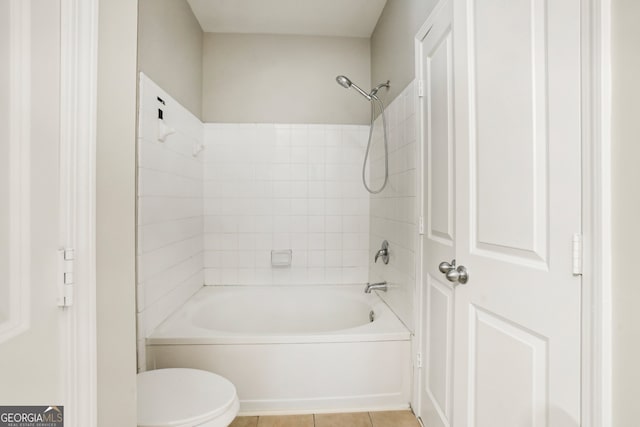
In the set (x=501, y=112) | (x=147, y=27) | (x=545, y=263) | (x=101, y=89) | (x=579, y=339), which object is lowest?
(x=579, y=339)

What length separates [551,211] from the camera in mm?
831

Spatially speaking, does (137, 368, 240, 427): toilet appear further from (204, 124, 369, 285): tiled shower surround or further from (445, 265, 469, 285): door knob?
(204, 124, 369, 285): tiled shower surround

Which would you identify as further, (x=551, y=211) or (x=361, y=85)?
(x=361, y=85)

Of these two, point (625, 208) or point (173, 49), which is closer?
point (625, 208)

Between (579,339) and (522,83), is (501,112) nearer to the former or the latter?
(522,83)

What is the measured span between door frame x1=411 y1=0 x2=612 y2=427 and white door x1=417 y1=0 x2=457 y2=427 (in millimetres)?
584

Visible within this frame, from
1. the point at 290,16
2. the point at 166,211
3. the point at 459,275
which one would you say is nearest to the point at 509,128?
the point at 459,275

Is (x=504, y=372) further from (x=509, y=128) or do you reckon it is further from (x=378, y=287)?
(x=378, y=287)

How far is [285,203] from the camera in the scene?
2.82 m

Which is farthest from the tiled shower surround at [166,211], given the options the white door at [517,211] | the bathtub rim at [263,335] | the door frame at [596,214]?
the door frame at [596,214]

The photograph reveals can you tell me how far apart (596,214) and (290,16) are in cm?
252

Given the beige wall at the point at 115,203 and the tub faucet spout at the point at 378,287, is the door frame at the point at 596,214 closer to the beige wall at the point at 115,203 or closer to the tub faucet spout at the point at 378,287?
the beige wall at the point at 115,203

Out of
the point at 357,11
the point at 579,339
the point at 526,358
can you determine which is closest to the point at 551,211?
the point at 579,339

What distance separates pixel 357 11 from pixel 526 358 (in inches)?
98.5
